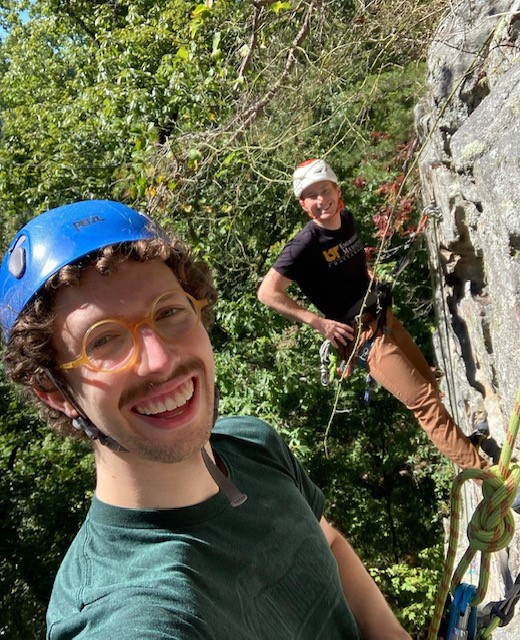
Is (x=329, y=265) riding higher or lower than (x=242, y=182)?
lower

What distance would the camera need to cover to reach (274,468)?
5.19ft

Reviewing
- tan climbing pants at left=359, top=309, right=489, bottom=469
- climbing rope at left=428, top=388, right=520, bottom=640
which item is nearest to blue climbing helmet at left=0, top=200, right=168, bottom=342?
climbing rope at left=428, top=388, right=520, bottom=640

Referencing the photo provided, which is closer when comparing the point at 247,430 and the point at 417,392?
the point at 247,430

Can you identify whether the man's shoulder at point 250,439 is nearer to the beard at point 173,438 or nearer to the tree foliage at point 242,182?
the beard at point 173,438

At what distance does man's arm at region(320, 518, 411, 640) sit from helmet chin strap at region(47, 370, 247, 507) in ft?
1.38

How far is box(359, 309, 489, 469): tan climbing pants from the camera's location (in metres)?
3.19

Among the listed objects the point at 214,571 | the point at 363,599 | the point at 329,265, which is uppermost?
the point at 329,265

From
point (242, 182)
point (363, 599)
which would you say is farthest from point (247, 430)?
point (242, 182)

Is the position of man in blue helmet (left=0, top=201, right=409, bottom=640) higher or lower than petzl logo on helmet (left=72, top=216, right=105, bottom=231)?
lower

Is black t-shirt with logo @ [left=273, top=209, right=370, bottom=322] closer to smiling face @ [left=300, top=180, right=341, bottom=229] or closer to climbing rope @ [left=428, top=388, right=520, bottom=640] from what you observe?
smiling face @ [left=300, top=180, right=341, bottom=229]

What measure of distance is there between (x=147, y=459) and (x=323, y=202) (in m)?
2.33

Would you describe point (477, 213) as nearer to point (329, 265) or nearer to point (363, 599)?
point (329, 265)

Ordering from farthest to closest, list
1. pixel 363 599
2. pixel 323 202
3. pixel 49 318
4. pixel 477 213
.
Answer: pixel 323 202
pixel 477 213
pixel 363 599
pixel 49 318

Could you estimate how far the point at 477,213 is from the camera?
8.12 feet
